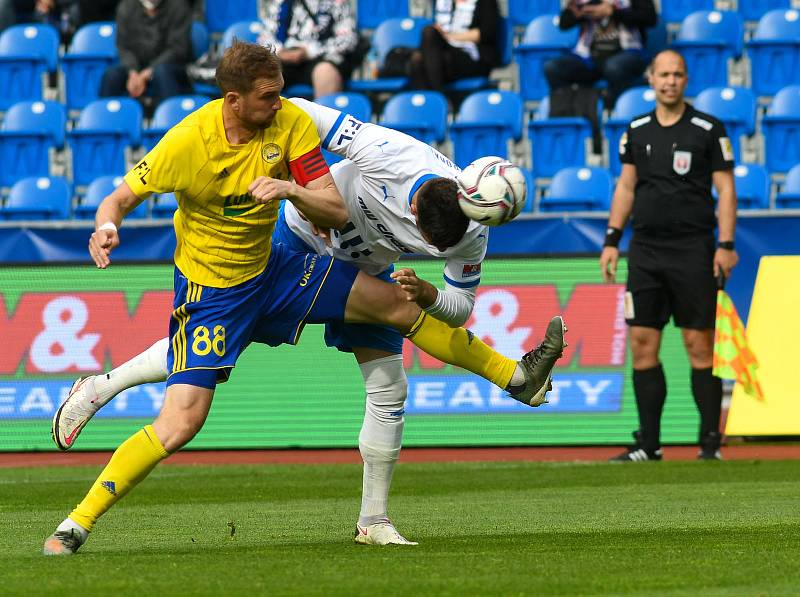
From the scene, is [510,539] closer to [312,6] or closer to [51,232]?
[51,232]

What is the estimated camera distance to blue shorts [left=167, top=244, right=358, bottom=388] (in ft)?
19.9

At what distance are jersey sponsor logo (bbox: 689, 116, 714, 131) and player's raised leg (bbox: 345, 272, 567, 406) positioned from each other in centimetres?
425

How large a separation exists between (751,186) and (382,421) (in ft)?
25.3

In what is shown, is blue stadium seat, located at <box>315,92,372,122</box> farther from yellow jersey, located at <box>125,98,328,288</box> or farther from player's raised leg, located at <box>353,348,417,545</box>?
yellow jersey, located at <box>125,98,328,288</box>

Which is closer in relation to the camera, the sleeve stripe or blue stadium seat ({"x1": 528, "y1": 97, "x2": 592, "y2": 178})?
the sleeve stripe

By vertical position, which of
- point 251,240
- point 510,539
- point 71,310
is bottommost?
point 71,310

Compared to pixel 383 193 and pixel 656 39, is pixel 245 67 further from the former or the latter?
pixel 656 39

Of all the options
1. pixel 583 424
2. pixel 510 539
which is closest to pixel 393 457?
pixel 510 539

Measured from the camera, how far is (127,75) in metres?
16.3

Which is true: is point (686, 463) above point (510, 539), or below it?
below

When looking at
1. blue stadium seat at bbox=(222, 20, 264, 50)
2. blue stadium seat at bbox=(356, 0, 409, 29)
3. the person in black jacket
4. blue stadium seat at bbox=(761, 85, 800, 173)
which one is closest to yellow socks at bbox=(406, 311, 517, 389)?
blue stadium seat at bbox=(761, 85, 800, 173)

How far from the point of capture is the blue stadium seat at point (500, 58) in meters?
15.7

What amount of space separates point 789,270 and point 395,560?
6.53 metres

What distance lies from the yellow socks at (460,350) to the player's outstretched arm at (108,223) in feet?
4.43
